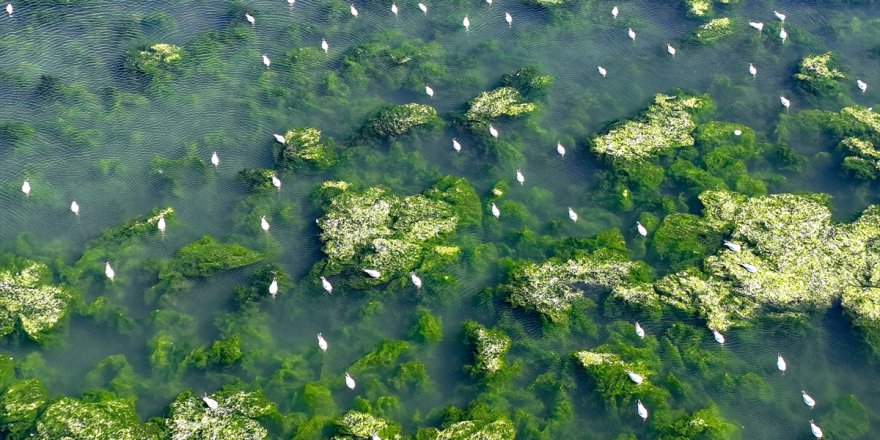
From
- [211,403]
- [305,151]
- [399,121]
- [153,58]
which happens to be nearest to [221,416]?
[211,403]

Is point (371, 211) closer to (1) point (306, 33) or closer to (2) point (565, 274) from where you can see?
(2) point (565, 274)

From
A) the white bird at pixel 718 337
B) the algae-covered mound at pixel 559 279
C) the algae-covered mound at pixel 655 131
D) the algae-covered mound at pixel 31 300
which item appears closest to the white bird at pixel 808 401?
the white bird at pixel 718 337

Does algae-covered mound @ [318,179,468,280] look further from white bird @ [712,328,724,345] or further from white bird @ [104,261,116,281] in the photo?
white bird @ [712,328,724,345]

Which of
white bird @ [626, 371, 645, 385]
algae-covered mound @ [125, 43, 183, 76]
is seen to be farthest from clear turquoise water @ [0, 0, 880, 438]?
white bird @ [626, 371, 645, 385]

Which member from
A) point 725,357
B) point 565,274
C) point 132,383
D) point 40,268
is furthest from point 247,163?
point 725,357

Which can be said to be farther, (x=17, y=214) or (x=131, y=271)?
(x=17, y=214)

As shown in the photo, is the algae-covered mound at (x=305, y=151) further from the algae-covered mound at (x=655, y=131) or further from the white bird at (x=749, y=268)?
the white bird at (x=749, y=268)
